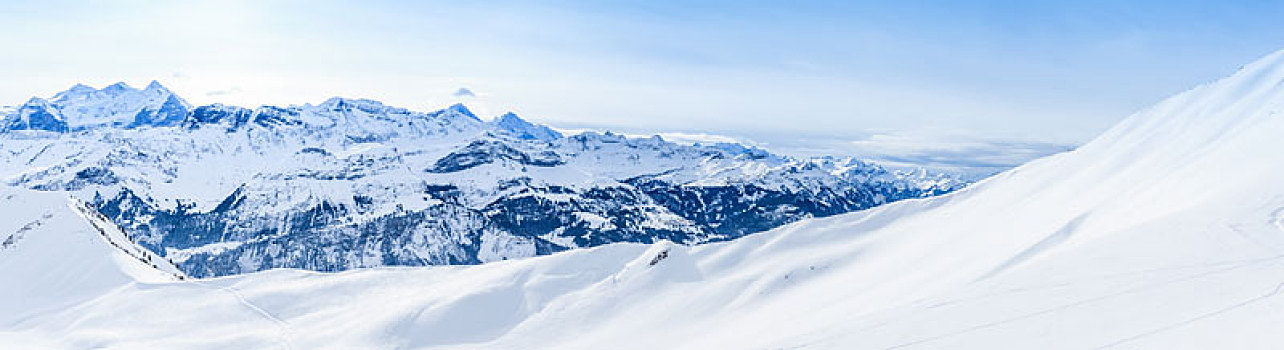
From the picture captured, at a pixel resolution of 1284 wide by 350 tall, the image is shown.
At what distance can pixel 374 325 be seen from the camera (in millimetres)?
76188

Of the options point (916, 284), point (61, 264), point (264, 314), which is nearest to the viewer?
point (916, 284)

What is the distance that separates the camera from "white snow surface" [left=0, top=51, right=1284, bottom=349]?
104 feet

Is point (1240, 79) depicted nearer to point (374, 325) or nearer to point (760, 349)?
point (760, 349)

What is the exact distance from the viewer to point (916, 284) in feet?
163

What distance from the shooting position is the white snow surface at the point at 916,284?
104ft

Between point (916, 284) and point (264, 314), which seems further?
point (264, 314)

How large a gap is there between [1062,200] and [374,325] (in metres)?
64.4

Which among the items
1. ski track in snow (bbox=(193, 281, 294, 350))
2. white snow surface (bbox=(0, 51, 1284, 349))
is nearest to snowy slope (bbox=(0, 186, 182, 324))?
white snow surface (bbox=(0, 51, 1284, 349))

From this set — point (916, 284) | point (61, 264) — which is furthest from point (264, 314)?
point (916, 284)

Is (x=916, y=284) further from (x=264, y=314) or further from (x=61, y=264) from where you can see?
(x=61, y=264)

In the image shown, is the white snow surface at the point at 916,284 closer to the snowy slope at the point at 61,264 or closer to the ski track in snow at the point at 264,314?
the ski track in snow at the point at 264,314

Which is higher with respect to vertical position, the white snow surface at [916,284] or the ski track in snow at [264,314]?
the white snow surface at [916,284]

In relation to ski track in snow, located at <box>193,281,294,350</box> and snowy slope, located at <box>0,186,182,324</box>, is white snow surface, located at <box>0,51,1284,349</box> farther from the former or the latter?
snowy slope, located at <box>0,186,182,324</box>

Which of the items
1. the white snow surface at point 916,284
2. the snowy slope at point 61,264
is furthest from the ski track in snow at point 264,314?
the snowy slope at point 61,264
